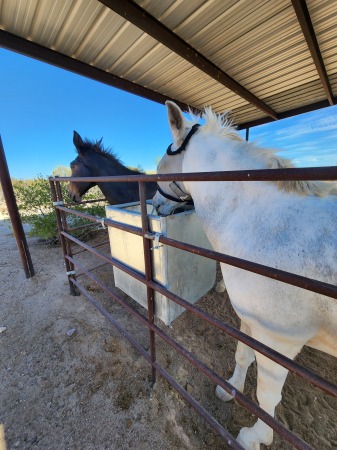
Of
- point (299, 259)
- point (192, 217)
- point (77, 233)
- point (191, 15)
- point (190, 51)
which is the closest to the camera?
point (299, 259)

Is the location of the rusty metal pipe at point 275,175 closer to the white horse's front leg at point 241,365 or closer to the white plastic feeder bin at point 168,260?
the white plastic feeder bin at point 168,260

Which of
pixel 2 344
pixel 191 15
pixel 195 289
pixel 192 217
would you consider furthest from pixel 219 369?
pixel 191 15

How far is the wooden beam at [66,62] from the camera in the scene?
6.77 feet

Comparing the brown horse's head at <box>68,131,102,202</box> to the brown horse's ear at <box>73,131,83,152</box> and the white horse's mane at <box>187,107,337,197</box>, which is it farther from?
the white horse's mane at <box>187,107,337,197</box>

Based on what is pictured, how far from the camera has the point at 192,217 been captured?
166 centimetres

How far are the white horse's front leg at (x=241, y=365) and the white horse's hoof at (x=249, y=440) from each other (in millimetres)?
251

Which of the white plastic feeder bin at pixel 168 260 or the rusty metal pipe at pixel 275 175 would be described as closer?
the rusty metal pipe at pixel 275 175

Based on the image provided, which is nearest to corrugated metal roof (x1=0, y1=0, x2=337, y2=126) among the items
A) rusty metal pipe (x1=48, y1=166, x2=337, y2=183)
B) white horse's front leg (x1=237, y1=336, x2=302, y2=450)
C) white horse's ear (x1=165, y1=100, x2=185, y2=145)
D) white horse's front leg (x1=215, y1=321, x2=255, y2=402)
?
white horse's ear (x1=165, y1=100, x2=185, y2=145)

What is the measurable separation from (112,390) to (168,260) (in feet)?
3.96

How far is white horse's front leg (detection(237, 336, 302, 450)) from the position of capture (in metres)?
1.07

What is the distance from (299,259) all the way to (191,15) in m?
2.60

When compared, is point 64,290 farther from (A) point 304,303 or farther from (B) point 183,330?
(A) point 304,303

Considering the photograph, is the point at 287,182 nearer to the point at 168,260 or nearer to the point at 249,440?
the point at 168,260

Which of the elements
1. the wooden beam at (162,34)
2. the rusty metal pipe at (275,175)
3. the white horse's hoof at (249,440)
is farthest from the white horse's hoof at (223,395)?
the wooden beam at (162,34)
